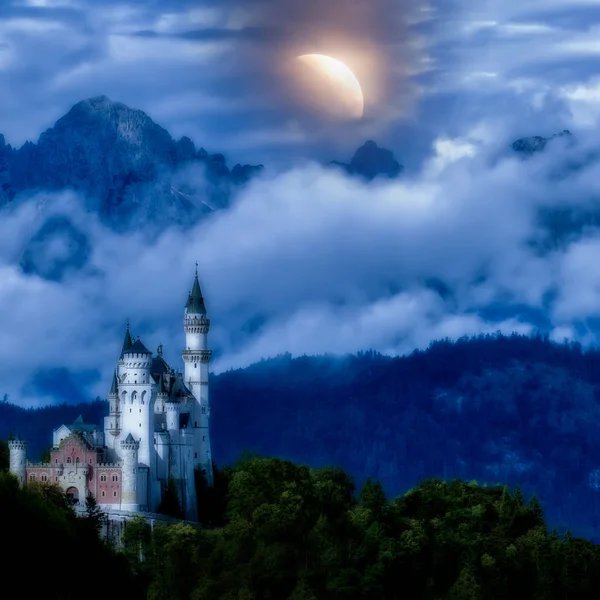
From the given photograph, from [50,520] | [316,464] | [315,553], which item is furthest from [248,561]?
[316,464]

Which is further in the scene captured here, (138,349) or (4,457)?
(4,457)

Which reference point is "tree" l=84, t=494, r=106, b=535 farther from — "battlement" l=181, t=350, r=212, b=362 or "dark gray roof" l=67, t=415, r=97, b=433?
"battlement" l=181, t=350, r=212, b=362

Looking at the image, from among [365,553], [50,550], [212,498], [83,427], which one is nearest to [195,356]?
[83,427]

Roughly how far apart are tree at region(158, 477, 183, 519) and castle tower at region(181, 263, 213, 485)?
516 centimetres

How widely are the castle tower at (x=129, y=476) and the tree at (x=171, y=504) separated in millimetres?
2512

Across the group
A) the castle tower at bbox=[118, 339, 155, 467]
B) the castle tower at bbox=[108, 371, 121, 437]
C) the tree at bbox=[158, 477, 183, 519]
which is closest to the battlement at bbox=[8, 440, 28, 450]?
the castle tower at bbox=[108, 371, 121, 437]

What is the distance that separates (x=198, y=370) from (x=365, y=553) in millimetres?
32709

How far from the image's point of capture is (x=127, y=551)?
118m

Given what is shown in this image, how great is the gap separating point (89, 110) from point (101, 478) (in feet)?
239

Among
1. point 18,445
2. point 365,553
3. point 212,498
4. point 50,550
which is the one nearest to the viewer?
point 50,550

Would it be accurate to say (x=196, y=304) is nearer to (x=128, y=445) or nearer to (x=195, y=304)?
(x=195, y=304)

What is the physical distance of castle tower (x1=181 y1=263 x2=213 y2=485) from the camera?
5448 inches

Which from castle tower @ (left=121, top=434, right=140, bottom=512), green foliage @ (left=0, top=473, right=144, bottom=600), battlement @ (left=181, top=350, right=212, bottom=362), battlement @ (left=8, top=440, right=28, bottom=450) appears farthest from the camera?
battlement @ (left=181, top=350, right=212, bottom=362)

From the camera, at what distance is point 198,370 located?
14088 centimetres
